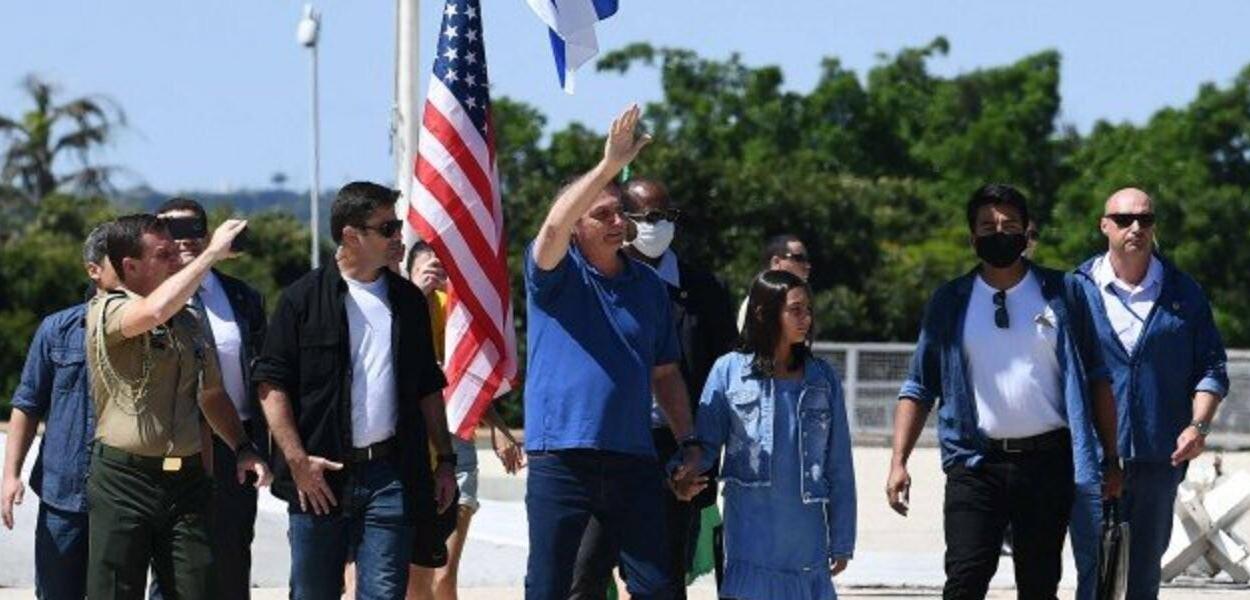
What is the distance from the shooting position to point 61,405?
414 inches

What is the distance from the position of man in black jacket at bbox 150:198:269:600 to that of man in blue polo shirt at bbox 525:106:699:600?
3.47ft

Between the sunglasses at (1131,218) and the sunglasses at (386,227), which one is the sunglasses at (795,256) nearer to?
the sunglasses at (1131,218)

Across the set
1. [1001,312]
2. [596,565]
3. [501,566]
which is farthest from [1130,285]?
[501,566]

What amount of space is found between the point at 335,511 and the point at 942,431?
2.38 metres

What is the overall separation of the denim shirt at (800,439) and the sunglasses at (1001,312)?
88cm

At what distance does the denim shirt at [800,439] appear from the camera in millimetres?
9977

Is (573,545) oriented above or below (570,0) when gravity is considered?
below

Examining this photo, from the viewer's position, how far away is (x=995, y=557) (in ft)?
34.9

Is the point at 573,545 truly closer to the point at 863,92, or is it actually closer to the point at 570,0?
the point at 570,0

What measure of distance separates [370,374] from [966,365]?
231 centimetres

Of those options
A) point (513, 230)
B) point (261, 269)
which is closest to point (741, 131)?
point (261, 269)

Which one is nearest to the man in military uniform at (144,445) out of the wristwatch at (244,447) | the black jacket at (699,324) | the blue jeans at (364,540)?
the wristwatch at (244,447)

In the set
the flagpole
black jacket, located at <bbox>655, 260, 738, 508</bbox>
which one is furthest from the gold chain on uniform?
the flagpole

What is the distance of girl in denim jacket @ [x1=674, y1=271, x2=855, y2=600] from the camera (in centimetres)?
994
